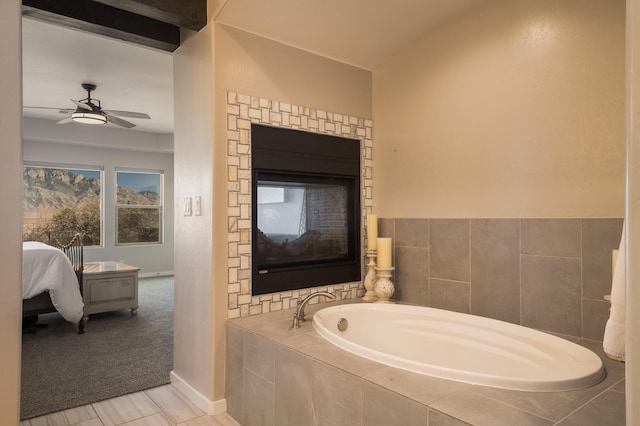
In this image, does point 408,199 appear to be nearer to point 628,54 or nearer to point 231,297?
point 231,297

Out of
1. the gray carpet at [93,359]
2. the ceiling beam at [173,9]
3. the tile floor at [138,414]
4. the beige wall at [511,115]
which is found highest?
the ceiling beam at [173,9]

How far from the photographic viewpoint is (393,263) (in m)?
2.97

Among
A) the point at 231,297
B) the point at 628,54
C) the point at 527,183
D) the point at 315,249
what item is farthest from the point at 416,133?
the point at 628,54

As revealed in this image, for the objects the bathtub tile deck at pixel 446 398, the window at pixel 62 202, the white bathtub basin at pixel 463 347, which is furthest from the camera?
the window at pixel 62 202

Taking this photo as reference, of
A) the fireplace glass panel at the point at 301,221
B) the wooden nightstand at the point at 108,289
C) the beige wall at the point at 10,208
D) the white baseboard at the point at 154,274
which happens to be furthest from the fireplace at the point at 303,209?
the white baseboard at the point at 154,274

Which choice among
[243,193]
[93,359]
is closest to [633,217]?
[243,193]

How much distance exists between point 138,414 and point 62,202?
18.1ft

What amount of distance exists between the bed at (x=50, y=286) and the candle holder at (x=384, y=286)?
9.91 ft

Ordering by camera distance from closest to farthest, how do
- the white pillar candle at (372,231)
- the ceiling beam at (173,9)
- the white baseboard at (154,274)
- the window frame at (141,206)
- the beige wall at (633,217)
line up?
the beige wall at (633,217) < the ceiling beam at (173,9) < the white pillar candle at (372,231) < the window frame at (141,206) < the white baseboard at (154,274)

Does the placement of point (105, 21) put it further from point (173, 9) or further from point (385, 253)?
point (385, 253)

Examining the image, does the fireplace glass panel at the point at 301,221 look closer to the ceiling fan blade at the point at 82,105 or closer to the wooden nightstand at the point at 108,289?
the wooden nightstand at the point at 108,289

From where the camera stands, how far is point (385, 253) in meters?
2.75

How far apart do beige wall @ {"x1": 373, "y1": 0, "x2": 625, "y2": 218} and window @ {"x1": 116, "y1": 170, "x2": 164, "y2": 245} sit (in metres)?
5.80

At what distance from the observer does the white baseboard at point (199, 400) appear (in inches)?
92.4
